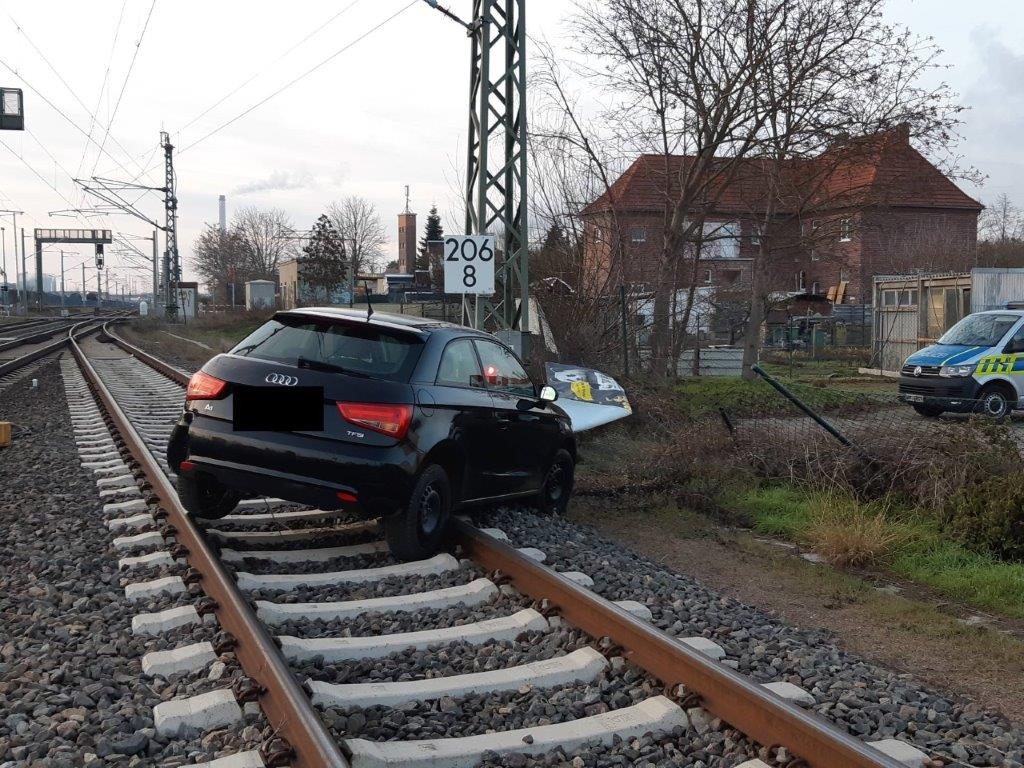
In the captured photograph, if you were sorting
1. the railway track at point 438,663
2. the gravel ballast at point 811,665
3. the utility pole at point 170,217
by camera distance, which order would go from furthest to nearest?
the utility pole at point 170,217
the gravel ballast at point 811,665
the railway track at point 438,663

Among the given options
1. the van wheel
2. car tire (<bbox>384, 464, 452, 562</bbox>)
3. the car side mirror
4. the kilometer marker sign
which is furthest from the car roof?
the van wheel

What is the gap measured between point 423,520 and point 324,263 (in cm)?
6127

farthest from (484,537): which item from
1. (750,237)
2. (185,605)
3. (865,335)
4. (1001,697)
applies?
(865,335)

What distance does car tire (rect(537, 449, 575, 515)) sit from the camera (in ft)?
28.3

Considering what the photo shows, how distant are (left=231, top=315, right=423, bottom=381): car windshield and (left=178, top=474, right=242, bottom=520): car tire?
3.17ft

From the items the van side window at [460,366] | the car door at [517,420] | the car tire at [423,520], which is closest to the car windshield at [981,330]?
the car door at [517,420]

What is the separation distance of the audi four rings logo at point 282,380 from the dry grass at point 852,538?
4.21 m

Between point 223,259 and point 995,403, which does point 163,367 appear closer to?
point 995,403

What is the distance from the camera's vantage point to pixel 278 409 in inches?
251

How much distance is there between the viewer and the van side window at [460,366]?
6838mm

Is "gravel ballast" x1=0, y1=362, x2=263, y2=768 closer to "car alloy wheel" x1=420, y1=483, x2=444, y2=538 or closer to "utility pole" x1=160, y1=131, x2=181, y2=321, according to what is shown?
"car alloy wheel" x1=420, y1=483, x2=444, y2=538

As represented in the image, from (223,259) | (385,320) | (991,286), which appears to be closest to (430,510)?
(385,320)

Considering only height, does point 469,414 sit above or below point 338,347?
below

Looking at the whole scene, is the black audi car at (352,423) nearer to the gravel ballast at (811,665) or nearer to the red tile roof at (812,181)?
the gravel ballast at (811,665)
